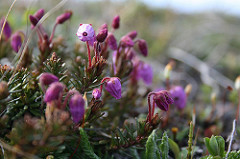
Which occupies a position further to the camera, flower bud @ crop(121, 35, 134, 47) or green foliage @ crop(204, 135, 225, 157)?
A: flower bud @ crop(121, 35, 134, 47)

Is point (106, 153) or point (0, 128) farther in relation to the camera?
point (106, 153)

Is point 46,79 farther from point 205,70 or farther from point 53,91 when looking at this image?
point 205,70

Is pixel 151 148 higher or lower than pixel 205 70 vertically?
higher

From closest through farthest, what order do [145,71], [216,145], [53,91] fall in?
[53,91] → [216,145] → [145,71]

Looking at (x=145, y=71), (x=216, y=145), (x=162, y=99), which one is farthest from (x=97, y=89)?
(x=145, y=71)

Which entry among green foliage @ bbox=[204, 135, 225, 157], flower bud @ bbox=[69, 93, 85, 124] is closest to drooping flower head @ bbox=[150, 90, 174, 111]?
green foliage @ bbox=[204, 135, 225, 157]

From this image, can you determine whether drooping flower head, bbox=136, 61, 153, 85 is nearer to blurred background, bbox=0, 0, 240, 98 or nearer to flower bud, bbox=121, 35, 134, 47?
flower bud, bbox=121, 35, 134, 47

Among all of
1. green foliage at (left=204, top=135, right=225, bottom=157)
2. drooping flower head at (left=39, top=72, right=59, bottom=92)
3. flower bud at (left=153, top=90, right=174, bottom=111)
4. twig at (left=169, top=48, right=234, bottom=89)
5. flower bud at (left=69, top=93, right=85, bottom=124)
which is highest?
drooping flower head at (left=39, top=72, right=59, bottom=92)

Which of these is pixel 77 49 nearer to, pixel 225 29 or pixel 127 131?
pixel 127 131

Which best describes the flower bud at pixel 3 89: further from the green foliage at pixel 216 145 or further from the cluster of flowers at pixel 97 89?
the green foliage at pixel 216 145

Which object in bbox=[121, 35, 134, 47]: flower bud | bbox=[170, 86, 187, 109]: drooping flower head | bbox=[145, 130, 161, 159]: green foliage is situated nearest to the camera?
bbox=[145, 130, 161, 159]: green foliage

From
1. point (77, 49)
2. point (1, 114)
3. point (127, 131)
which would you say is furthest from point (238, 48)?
point (1, 114)
